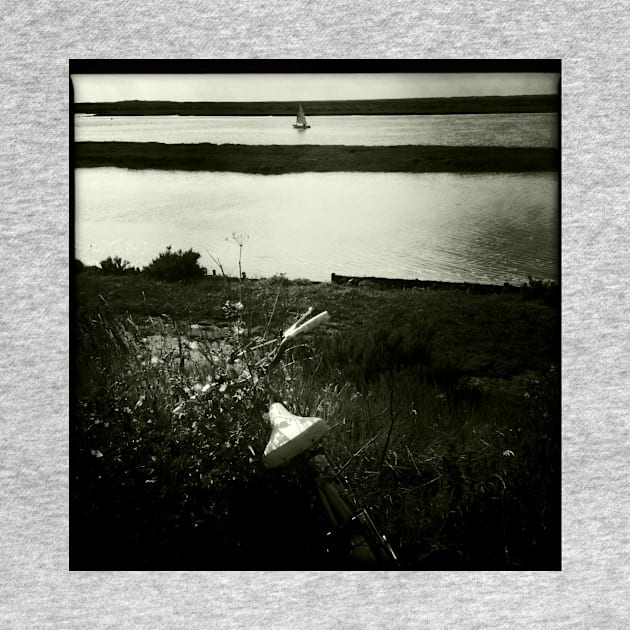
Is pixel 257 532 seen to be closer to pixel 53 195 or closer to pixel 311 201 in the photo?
pixel 311 201

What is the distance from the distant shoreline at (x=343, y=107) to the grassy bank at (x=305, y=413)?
555 mm

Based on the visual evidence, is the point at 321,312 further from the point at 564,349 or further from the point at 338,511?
the point at 564,349

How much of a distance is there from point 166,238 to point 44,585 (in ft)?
3.93

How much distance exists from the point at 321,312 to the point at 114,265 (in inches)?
27.8

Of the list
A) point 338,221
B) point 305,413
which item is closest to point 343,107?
point 338,221

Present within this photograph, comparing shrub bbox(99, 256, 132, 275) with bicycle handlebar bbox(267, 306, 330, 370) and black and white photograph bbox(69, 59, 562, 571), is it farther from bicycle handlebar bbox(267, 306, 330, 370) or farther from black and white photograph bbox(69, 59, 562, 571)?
bicycle handlebar bbox(267, 306, 330, 370)

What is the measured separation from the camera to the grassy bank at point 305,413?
2.42 metres

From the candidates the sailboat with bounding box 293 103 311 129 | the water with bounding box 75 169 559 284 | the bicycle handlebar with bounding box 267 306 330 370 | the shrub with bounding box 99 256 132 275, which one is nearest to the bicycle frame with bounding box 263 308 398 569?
the bicycle handlebar with bounding box 267 306 330 370

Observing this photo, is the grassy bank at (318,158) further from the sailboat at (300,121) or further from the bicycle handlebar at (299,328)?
the bicycle handlebar at (299,328)

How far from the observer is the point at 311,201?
2.47 m

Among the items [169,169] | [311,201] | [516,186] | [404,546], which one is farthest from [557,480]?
[169,169]

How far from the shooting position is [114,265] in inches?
97.2

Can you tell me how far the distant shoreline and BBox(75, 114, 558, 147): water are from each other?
0.02 meters

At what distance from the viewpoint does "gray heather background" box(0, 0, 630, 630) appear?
2398mm
